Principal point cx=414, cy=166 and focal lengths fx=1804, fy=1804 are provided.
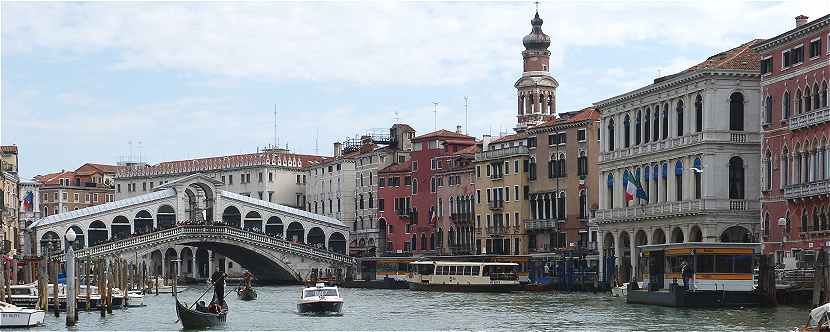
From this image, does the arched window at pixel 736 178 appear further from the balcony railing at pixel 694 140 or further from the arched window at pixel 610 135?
the arched window at pixel 610 135

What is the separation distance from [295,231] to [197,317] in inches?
2149

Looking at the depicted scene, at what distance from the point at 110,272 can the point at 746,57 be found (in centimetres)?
2182

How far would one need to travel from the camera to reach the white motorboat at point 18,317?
126ft

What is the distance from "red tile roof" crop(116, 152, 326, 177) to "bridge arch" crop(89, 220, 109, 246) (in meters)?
17.4

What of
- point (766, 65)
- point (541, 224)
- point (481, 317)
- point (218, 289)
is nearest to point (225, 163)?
point (541, 224)

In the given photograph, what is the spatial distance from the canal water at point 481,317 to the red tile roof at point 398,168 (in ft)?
104

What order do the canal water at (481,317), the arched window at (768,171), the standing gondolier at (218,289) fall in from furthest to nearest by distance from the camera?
the arched window at (768,171) < the standing gondolier at (218,289) < the canal water at (481,317)

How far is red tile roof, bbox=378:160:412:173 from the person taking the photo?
298 ft

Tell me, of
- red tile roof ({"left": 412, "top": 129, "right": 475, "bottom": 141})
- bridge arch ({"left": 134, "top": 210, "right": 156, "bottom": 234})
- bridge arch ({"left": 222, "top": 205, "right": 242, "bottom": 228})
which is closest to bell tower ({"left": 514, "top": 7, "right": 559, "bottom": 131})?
red tile roof ({"left": 412, "top": 129, "right": 475, "bottom": 141})

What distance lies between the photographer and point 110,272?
1976 inches

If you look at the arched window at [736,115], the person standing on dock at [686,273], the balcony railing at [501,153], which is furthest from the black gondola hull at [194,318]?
the balcony railing at [501,153]

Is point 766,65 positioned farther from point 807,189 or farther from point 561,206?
point 561,206

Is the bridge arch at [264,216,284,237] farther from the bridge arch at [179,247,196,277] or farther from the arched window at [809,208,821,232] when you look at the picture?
the arched window at [809,208,821,232]

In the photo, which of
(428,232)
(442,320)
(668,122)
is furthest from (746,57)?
(428,232)
